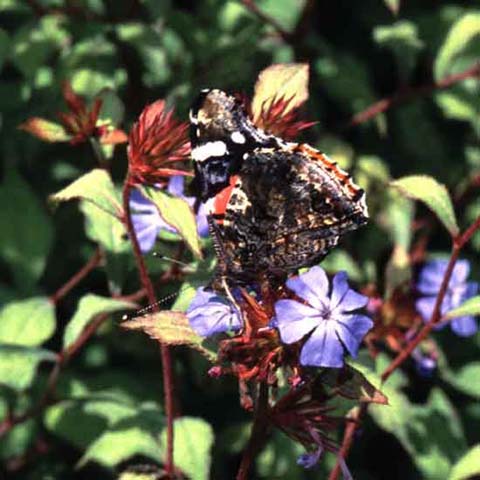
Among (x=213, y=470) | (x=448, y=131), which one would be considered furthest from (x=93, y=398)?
(x=448, y=131)

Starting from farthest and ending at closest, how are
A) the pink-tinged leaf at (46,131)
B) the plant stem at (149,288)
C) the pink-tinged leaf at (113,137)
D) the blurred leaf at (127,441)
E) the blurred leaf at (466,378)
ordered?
the blurred leaf at (466,378)
the blurred leaf at (127,441)
the pink-tinged leaf at (46,131)
the pink-tinged leaf at (113,137)
the plant stem at (149,288)

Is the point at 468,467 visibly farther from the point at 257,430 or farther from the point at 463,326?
the point at 257,430

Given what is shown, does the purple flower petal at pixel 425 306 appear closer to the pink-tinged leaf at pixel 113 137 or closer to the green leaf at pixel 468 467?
the green leaf at pixel 468 467

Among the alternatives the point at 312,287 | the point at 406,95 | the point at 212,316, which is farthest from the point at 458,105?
the point at 212,316

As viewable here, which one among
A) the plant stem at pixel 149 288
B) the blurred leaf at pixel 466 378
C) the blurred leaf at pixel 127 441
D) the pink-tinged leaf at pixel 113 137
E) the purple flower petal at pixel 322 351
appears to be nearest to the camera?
the purple flower petal at pixel 322 351

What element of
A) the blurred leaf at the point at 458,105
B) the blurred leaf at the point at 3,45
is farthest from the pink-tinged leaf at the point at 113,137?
the blurred leaf at the point at 458,105

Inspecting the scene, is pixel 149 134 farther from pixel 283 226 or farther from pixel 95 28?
pixel 95 28

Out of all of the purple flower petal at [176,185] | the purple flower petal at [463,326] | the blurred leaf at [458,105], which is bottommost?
the purple flower petal at [463,326]
